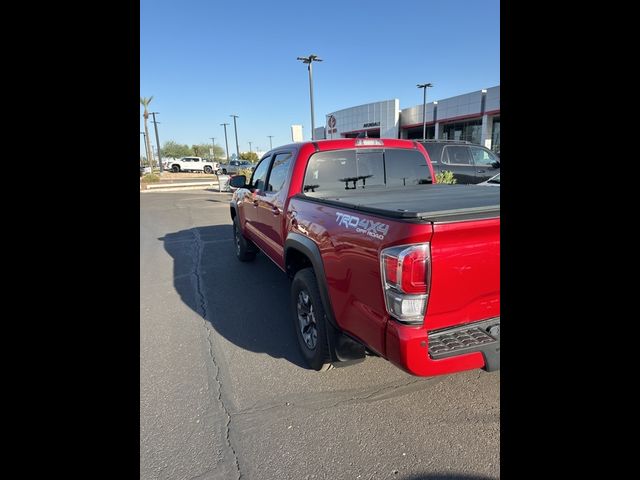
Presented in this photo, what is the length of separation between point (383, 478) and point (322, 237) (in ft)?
5.19

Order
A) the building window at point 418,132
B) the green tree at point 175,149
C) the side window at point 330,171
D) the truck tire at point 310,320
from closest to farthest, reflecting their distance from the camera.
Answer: the truck tire at point 310,320
the side window at point 330,171
the building window at point 418,132
the green tree at point 175,149

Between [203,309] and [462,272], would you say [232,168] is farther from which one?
[462,272]

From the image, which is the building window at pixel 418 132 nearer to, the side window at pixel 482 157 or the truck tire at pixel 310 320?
the side window at pixel 482 157

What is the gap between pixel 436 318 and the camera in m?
1.92

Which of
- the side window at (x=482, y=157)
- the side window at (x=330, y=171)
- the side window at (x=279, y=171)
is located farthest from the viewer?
the side window at (x=482, y=157)

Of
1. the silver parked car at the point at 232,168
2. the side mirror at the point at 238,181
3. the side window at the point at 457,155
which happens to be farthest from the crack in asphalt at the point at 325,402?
the silver parked car at the point at 232,168

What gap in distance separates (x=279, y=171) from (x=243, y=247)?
2347mm

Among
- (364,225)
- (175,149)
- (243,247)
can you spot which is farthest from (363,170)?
(175,149)

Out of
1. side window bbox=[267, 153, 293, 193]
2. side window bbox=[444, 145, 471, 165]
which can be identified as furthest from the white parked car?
side window bbox=[267, 153, 293, 193]

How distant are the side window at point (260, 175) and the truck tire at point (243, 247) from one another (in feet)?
3.82

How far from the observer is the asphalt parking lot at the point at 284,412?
2.04 metres
